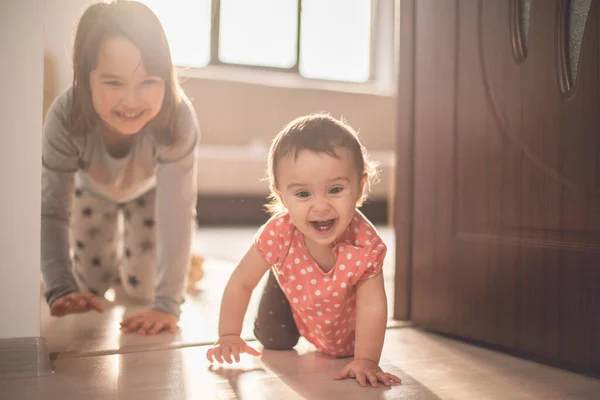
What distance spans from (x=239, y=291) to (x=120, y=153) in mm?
478

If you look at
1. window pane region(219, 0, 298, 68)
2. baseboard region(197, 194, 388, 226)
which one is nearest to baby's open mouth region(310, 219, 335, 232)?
window pane region(219, 0, 298, 68)

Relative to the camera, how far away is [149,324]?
1280 millimetres

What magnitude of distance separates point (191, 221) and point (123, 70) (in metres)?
0.40

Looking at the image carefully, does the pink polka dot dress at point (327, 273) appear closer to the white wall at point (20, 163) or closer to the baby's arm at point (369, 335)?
the baby's arm at point (369, 335)

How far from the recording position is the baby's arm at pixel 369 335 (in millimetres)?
963

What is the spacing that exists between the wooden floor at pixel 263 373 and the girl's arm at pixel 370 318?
6cm

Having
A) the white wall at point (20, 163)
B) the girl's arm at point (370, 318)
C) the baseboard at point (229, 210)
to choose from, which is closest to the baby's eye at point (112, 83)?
the white wall at point (20, 163)

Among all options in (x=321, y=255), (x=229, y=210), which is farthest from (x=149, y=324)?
(x=229, y=210)

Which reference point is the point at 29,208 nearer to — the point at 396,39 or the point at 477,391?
the point at 477,391

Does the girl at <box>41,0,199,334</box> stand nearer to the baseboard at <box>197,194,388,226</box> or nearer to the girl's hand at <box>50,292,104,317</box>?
the girl's hand at <box>50,292,104,317</box>

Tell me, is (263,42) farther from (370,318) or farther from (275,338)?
(370,318)

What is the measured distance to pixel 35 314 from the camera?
38.6 inches

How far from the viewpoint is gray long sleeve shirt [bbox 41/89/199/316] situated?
4.35ft

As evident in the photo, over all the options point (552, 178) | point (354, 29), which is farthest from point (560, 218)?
point (354, 29)
